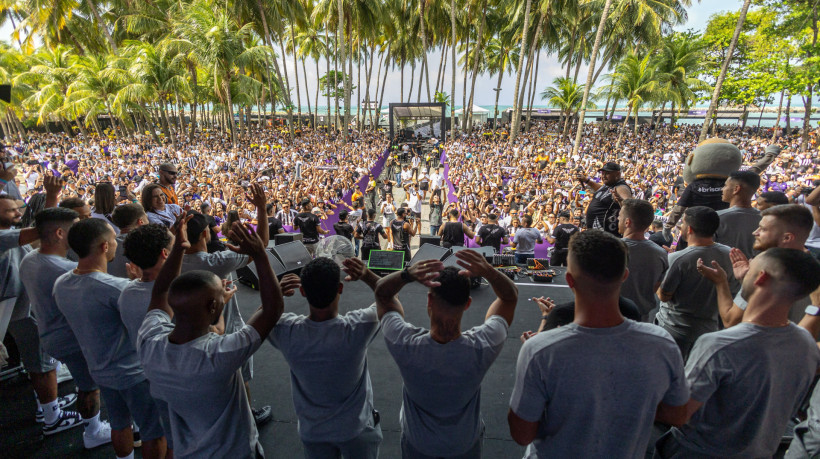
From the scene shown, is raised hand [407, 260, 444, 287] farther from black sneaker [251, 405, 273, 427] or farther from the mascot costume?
the mascot costume

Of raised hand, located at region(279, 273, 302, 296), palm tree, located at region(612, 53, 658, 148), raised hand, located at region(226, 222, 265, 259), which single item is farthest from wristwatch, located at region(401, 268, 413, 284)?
palm tree, located at region(612, 53, 658, 148)

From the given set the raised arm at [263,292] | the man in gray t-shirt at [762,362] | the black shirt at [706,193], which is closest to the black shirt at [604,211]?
the black shirt at [706,193]

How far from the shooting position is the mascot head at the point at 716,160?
3.68m

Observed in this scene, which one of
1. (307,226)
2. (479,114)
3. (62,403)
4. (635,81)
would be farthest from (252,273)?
(479,114)

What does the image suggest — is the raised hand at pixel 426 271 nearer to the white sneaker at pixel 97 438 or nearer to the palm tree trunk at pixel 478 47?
the white sneaker at pixel 97 438

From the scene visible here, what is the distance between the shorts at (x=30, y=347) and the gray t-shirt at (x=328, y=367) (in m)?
2.47

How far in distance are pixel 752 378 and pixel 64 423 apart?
4473 millimetres

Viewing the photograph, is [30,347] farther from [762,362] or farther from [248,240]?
[762,362]

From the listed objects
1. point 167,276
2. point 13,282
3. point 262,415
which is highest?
point 167,276

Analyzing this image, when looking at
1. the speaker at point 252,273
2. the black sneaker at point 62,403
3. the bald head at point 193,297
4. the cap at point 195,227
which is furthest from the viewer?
the speaker at point 252,273

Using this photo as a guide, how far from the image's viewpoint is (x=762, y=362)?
5.11 feet

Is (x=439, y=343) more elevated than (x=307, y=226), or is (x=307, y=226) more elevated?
(x=439, y=343)

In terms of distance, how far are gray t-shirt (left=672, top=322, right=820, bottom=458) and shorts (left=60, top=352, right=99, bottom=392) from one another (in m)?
3.66

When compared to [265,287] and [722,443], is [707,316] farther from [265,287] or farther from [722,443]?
[265,287]
